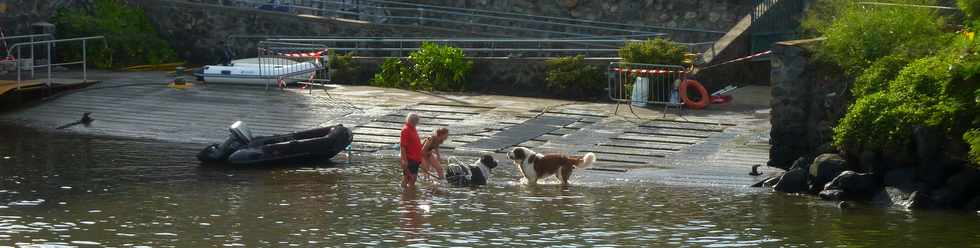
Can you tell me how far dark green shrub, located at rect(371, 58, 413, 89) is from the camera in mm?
35250

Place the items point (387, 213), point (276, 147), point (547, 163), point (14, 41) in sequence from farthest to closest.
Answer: point (14, 41) → point (276, 147) → point (547, 163) → point (387, 213)

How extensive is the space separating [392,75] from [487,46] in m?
3.07

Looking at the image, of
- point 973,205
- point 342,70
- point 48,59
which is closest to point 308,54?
point 342,70

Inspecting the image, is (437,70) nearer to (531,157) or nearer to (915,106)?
(531,157)

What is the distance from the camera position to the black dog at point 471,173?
2486 cm

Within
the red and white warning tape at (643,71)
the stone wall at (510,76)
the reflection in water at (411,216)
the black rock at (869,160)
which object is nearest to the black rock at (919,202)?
the black rock at (869,160)

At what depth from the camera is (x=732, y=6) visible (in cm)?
3875

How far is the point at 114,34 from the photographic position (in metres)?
38.5

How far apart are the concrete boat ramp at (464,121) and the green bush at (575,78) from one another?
0.56m

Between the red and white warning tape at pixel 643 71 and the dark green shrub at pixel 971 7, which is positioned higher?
the dark green shrub at pixel 971 7

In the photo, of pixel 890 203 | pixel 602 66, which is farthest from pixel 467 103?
pixel 890 203

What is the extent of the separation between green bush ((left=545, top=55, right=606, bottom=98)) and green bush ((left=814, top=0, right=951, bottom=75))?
8.46 m

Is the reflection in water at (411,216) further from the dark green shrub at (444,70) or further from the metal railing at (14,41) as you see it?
the metal railing at (14,41)

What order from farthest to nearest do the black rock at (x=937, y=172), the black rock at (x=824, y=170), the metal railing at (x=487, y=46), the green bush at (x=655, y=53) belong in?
1. the metal railing at (x=487, y=46)
2. the green bush at (x=655, y=53)
3. the black rock at (x=824, y=170)
4. the black rock at (x=937, y=172)
